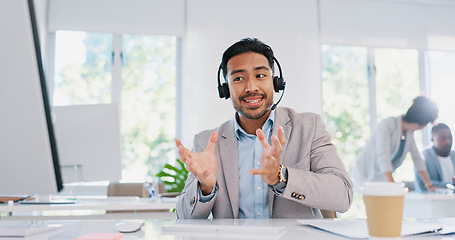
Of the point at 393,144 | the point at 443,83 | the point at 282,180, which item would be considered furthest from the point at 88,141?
the point at 443,83

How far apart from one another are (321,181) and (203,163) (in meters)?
0.35

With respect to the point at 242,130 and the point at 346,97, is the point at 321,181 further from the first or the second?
the point at 346,97

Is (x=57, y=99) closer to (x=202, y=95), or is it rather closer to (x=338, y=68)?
(x=202, y=95)

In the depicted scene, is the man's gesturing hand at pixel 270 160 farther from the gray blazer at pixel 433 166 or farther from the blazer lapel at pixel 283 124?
the gray blazer at pixel 433 166

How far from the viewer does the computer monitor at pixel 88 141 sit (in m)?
2.07

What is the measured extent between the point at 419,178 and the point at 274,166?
2792mm

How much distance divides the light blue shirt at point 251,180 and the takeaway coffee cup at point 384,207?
2.46 ft

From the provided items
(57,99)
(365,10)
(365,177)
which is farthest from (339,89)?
(57,99)

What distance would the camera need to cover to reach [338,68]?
5000 mm

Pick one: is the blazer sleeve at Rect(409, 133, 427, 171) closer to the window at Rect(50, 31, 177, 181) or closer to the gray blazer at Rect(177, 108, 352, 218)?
the window at Rect(50, 31, 177, 181)

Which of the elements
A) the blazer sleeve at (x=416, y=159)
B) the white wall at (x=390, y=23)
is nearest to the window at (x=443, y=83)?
the white wall at (x=390, y=23)

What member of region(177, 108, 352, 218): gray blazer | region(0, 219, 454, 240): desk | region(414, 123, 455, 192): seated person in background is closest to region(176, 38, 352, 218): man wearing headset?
region(177, 108, 352, 218): gray blazer

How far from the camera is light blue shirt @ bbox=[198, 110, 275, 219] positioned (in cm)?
145

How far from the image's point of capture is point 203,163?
1251 mm
